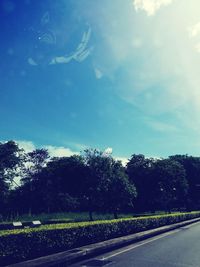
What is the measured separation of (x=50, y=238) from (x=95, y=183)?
2739 centimetres

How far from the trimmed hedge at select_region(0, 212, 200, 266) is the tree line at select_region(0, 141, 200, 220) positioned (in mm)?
20563

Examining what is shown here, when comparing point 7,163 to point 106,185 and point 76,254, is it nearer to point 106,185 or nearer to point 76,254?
point 106,185

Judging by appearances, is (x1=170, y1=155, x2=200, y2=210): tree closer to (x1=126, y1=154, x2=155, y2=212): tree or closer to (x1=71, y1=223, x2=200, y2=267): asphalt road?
(x1=126, y1=154, x2=155, y2=212): tree

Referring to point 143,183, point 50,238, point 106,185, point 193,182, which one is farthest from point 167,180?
point 50,238

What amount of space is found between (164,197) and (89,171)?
837 inches

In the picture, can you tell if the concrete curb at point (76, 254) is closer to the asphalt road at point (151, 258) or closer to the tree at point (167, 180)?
the asphalt road at point (151, 258)

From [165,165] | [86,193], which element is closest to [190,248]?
[86,193]

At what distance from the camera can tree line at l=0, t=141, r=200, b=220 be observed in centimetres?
3941

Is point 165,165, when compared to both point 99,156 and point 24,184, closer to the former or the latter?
point 99,156

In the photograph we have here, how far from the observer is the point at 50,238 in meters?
11.2

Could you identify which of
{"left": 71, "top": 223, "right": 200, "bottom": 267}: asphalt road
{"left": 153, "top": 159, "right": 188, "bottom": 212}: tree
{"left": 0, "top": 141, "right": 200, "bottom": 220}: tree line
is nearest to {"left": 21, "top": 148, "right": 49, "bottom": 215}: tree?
{"left": 0, "top": 141, "right": 200, "bottom": 220}: tree line

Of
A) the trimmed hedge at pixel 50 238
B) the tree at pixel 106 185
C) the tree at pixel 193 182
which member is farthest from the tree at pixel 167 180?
the trimmed hedge at pixel 50 238

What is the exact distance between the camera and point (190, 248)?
1335cm

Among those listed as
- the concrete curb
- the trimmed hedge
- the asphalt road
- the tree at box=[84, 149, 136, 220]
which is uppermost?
the tree at box=[84, 149, 136, 220]
